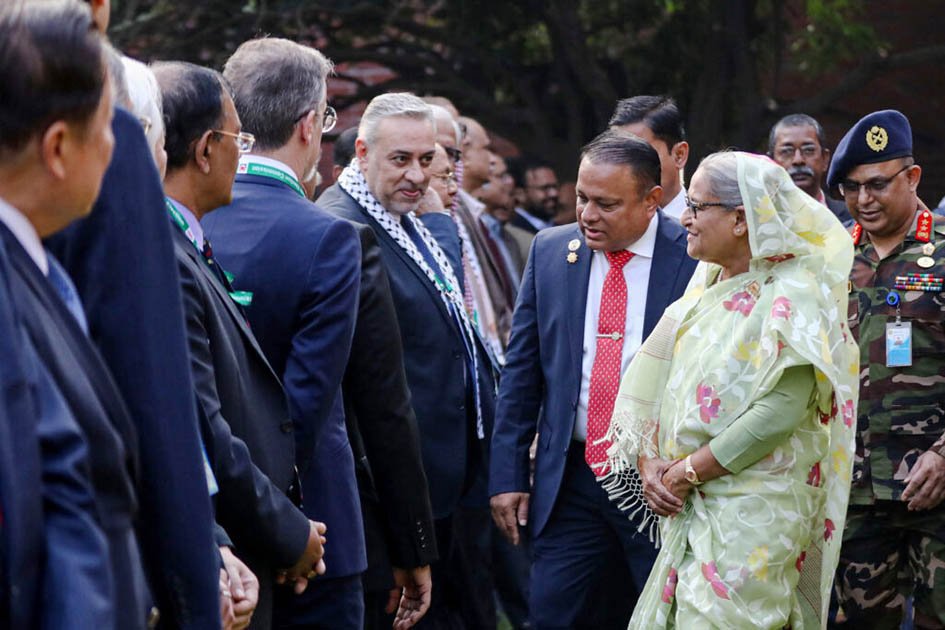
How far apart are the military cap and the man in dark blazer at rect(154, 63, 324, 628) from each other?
113 inches

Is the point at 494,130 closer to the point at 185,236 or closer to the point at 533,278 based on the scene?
the point at 533,278

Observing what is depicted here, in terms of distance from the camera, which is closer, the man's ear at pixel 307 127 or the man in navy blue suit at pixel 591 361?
the man's ear at pixel 307 127

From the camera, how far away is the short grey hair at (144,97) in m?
2.65

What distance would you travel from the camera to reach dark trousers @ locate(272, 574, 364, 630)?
139 inches

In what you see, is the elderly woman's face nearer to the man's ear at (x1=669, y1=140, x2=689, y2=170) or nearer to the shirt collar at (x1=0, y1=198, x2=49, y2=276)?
the man's ear at (x1=669, y1=140, x2=689, y2=170)

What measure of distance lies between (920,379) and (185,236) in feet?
10.2

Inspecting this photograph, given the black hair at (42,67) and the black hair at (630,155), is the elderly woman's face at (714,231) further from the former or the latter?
the black hair at (42,67)

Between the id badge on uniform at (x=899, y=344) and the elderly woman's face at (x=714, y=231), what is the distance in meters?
1.05

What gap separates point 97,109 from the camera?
1878 mm

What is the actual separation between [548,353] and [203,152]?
2.21m

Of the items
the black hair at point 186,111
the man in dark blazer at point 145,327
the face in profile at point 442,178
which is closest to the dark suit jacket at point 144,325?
the man in dark blazer at point 145,327

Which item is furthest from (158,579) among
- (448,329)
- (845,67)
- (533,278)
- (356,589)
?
(845,67)

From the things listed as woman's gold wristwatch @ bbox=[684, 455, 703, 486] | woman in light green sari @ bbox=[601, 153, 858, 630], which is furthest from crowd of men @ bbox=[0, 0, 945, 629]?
woman's gold wristwatch @ bbox=[684, 455, 703, 486]

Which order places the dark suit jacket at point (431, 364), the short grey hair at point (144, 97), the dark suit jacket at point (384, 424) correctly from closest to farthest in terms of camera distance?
1. the short grey hair at point (144, 97)
2. the dark suit jacket at point (384, 424)
3. the dark suit jacket at point (431, 364)
